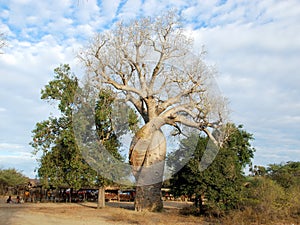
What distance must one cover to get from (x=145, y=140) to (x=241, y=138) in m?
13.2

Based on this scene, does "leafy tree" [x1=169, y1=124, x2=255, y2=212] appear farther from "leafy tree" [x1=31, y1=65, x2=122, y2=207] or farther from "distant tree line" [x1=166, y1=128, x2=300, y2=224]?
"leafy tree" [x1=31, y1=65, x2=122, y2=207]

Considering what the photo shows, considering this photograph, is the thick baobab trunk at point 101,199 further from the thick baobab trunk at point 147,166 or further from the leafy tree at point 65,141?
the thick baobab trunk at point 147,166

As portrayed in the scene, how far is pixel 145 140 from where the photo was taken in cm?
1517

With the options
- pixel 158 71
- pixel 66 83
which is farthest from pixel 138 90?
pixel 66 83

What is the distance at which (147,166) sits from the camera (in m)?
15.1

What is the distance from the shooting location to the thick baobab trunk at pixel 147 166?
15.1 m

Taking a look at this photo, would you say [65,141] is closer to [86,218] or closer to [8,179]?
[86,218]

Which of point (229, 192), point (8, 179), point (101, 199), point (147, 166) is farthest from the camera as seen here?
point (8, 179)

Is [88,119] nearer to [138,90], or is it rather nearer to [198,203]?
[138,90]

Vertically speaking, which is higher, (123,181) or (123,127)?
(123,127)

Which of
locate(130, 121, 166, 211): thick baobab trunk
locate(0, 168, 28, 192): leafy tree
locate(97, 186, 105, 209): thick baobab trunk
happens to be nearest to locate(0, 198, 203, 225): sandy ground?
locate(130, 121, 166, 211): thick baobab trunk

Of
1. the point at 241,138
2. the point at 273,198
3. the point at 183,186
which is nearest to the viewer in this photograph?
the point at 273,198

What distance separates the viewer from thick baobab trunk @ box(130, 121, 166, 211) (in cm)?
1514

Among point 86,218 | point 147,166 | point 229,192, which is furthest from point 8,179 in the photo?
point 229,192
